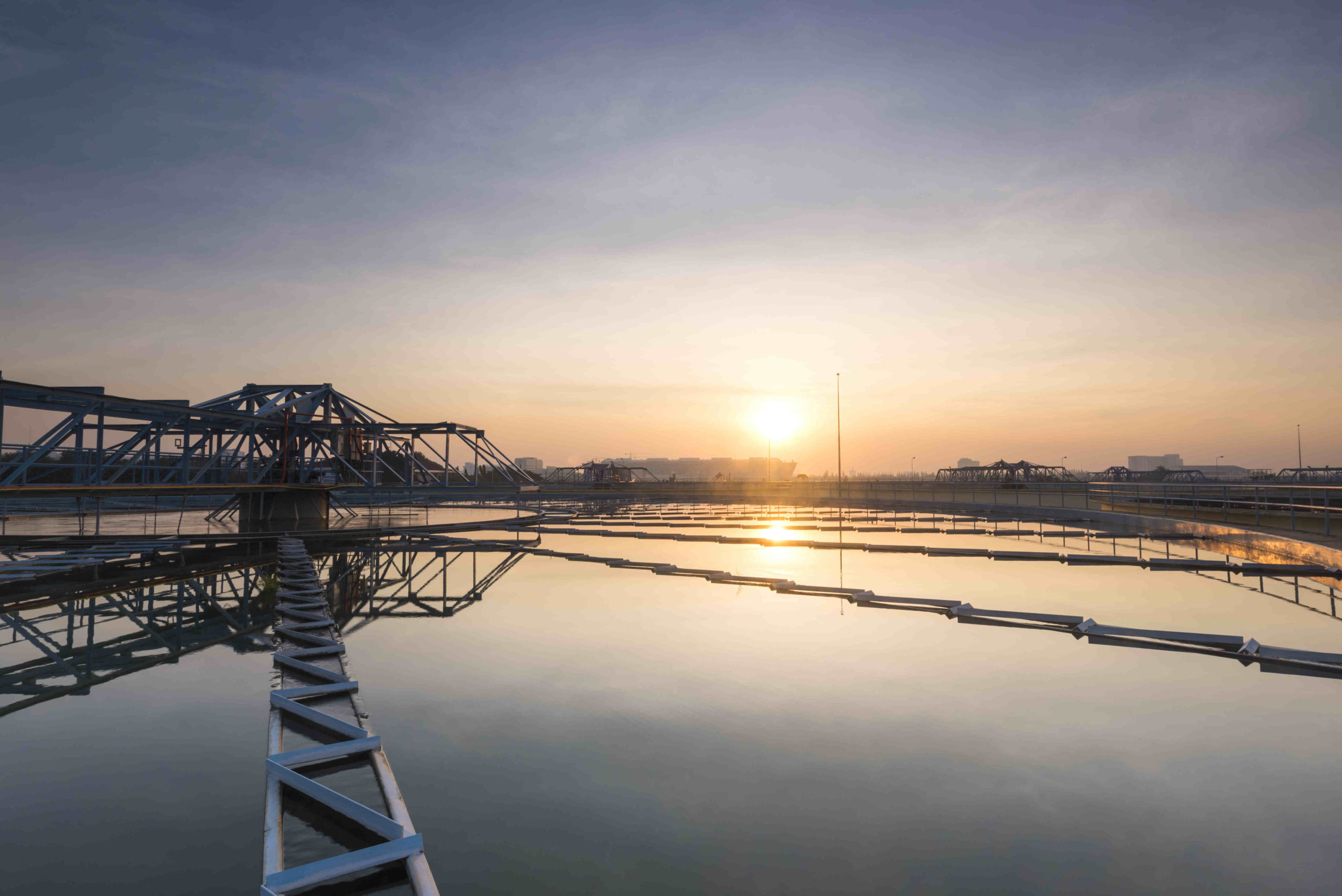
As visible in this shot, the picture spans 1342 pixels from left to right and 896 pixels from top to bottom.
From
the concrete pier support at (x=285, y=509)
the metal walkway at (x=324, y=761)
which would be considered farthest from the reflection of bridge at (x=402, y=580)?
the concrete pier support at (x=285, y=509)

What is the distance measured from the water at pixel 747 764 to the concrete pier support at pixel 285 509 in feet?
72.4

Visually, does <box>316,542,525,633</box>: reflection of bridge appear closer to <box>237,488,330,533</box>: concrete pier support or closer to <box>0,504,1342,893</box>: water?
<box>0,504,1342,893</box>: water

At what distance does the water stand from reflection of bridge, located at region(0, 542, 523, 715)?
1.80 ft

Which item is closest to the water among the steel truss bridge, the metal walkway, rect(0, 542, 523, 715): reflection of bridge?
the metal walkway

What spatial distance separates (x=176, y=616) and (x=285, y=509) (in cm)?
2096

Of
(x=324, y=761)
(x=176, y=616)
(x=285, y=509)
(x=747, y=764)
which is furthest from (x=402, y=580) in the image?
(x=285, y=509)

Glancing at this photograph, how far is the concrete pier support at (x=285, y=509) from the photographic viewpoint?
28203 mm

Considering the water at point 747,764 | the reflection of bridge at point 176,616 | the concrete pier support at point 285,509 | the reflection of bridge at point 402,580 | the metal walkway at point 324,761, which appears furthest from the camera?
the concrete pier support at point 285,509

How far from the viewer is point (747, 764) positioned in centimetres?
506

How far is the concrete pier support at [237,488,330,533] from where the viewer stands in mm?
28203

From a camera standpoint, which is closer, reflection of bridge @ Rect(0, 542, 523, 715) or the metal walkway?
the metal walkway

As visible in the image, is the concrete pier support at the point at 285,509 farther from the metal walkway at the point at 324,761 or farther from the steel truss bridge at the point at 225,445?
the metal walkway at the point at 324,761

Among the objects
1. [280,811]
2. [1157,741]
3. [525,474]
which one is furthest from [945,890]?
[525,474]

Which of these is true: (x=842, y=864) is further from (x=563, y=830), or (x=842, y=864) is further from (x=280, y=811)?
(x=280, y=811)
